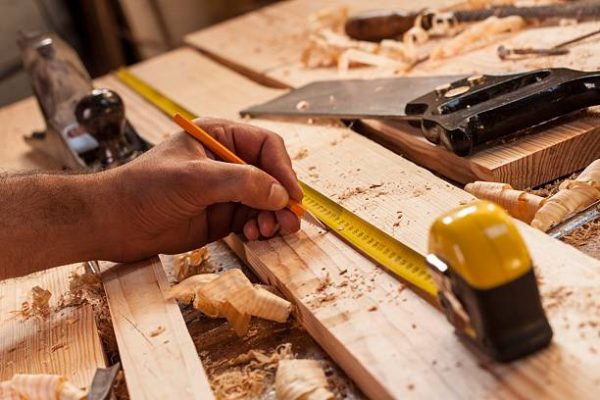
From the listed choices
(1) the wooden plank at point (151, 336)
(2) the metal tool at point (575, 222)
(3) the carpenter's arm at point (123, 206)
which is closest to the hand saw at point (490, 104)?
(2) the metal tool at point (575, 222)

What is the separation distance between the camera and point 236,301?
1.20 m

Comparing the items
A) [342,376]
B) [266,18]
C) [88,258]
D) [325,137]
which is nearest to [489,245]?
[342,376]

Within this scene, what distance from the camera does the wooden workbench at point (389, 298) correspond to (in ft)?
3.00

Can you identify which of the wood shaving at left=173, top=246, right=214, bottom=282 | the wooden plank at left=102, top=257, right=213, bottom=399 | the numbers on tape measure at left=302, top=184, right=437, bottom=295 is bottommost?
the wood shaving at left=173, top=246, right=214, bottom=282

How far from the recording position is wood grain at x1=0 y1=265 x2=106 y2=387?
44.7 inches

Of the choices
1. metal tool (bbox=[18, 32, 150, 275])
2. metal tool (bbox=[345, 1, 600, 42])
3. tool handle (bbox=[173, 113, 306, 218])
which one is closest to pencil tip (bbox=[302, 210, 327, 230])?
tool handle (bbox=[173, 113, 306, 218])

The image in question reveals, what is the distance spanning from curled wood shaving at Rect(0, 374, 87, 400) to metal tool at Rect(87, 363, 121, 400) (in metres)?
0.01

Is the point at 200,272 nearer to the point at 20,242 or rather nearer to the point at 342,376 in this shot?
the point at 20,242

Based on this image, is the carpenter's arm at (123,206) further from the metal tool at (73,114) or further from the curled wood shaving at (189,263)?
the metal tool at (73,114)

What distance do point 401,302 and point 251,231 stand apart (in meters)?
0.38

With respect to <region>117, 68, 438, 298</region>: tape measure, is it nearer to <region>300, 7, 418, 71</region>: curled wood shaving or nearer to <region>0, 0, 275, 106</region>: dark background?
<region>300, 7, 418, 71</region>: curled wood shaving

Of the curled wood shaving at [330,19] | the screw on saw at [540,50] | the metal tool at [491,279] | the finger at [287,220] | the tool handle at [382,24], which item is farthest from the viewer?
the curled wood shaving at [330,19]

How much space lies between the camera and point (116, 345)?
121cm

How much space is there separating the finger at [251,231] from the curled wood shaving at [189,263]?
0.34 feet
